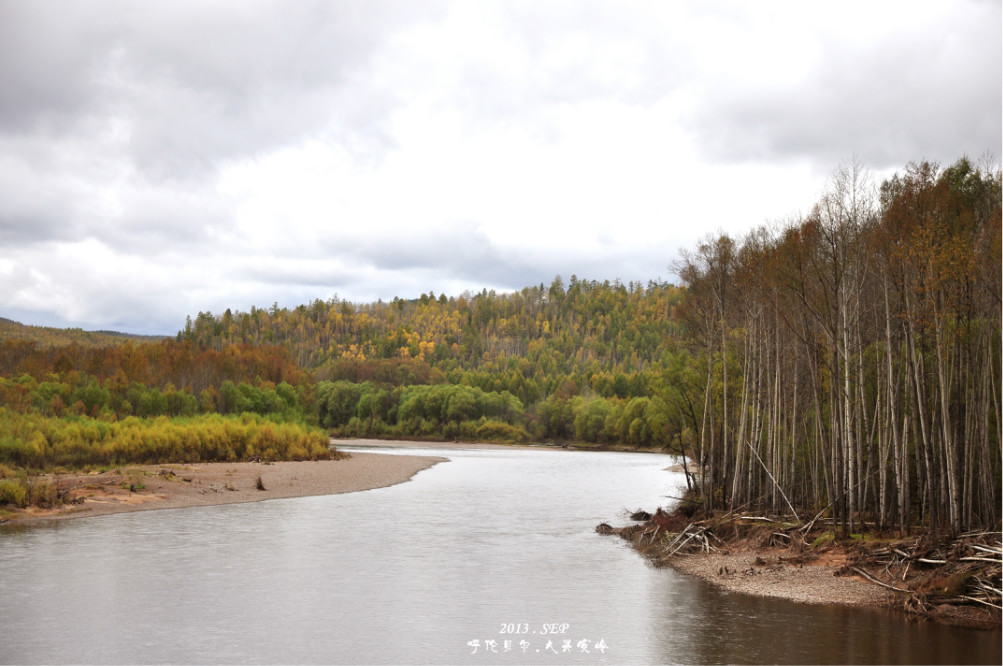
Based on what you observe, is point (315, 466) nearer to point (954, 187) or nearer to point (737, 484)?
point (737, 484)

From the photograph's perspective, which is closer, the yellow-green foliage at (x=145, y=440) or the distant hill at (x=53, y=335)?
the yellow-green foliage at (x=145, y=440)

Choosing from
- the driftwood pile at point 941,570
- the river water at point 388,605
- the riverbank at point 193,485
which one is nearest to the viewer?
the river water at point 388,605

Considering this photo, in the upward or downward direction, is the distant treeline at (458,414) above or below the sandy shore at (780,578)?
above

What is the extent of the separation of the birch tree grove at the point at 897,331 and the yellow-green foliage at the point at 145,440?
125 feet

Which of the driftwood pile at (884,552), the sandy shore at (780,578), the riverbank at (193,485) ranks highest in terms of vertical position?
the driftwood pile at (884,552)

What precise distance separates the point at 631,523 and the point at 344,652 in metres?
21.4

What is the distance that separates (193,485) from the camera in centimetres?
4412

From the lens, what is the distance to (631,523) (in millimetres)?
34781

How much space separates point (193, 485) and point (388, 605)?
28738mm

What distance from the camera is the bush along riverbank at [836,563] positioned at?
16.9m

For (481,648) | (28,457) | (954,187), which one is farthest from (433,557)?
(28,457)

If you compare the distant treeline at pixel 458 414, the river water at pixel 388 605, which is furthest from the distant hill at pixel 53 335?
the river water at pixel 388 605

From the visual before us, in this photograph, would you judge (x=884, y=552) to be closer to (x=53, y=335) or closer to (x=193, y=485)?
(x=193, y=485)

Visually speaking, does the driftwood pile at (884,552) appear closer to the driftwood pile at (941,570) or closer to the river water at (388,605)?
the driftwood pile at (941,570)
